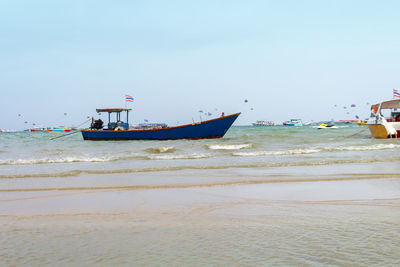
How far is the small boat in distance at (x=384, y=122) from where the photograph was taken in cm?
2877

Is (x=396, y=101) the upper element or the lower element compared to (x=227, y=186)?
upper

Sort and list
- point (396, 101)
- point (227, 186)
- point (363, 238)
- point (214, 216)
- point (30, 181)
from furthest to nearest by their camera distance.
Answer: point (396, 101) < point (30, 181) < point (227, 186) < point (214, 216) < point (363, 238)

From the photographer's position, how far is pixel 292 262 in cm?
286

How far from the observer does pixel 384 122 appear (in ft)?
95.8

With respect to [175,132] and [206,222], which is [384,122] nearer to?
[175,132]

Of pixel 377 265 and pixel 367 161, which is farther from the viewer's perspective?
pixel 367 161

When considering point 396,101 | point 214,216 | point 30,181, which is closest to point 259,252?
point 214,216

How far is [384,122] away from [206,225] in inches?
1144

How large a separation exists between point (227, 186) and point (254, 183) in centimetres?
66

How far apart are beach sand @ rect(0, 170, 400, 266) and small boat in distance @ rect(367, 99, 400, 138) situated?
24.0 meters

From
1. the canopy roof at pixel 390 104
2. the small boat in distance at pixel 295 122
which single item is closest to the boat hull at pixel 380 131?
the canopy roof at pixel 390 104

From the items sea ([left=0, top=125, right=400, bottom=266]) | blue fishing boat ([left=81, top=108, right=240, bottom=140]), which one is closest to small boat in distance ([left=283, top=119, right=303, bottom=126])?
blue fishing boat ([left=81, top=108, right=240, bottom=140])

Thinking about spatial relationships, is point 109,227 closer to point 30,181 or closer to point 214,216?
point 214,216

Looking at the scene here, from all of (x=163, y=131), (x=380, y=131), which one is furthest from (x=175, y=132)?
(x=380, y=131)
